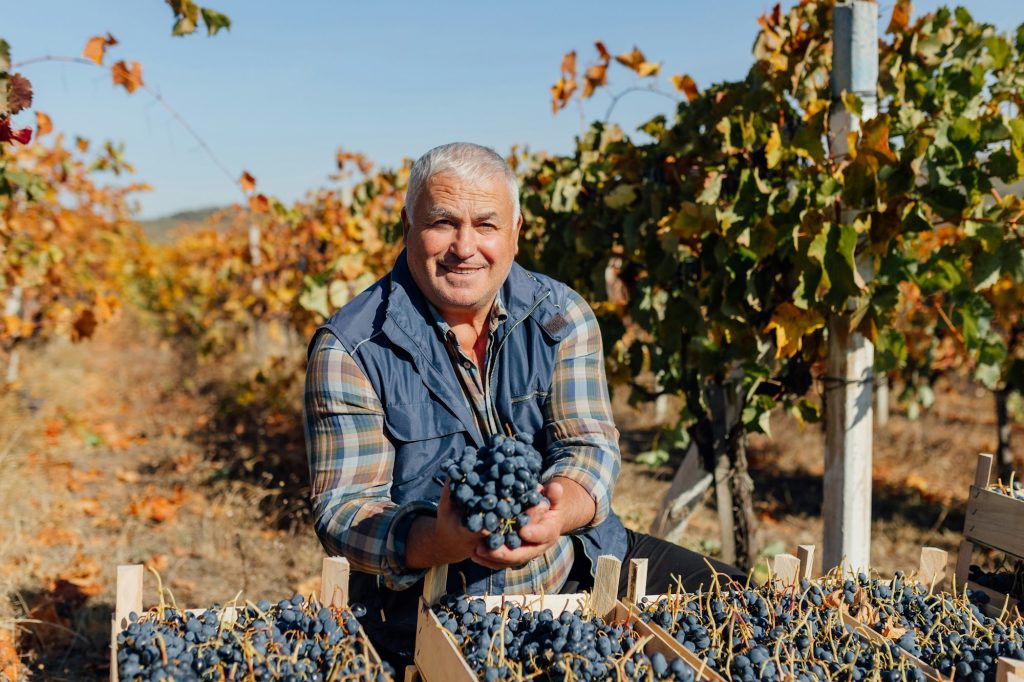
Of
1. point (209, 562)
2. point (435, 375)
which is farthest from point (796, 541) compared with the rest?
point (435, 375)

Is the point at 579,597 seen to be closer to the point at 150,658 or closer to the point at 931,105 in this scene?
the point at 150,658

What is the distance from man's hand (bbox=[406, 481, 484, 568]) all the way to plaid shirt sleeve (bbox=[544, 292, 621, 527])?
384 millimetres

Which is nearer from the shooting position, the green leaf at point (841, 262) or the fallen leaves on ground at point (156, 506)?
the green leaf at point (841, 262)

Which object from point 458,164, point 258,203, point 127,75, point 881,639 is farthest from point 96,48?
point 881,639

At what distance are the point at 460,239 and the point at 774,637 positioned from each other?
1.08 m

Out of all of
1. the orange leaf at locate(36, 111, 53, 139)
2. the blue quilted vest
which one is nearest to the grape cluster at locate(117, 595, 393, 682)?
the blue quilted vest

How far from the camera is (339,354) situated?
1814mm

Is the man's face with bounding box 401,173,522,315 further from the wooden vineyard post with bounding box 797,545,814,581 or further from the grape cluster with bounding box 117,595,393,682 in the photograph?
the wooden vineyard post with bounding box 797,545,814,581

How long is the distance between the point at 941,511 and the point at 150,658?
5.33 meters

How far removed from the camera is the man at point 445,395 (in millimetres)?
1779

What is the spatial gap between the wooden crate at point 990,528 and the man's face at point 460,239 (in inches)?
53.8

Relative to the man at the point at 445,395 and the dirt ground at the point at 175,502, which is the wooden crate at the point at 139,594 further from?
the dirt ground at the point at 175,502

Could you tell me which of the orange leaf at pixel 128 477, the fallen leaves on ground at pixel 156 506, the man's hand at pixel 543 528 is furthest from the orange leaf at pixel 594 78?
the orange leaf at pixel 128 477

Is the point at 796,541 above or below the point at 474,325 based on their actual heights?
below
